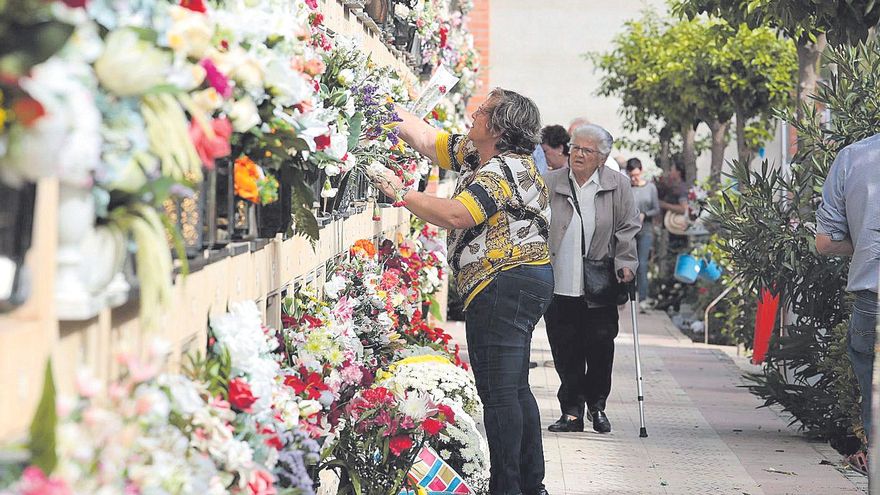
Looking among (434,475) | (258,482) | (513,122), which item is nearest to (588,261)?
(513,122)

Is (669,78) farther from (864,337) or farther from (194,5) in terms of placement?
(194,5)

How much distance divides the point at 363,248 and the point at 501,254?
1.62 metres

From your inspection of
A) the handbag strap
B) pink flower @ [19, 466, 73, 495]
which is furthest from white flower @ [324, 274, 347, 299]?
pink flower @ [19, 466, 73, 495]

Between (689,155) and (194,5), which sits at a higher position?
(689,155)

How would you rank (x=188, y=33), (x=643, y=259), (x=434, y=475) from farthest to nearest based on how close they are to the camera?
(x=643, y=259) → (x=434, y=475) → (x=188, y=33)

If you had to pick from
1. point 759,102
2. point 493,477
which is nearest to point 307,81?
point 493,477

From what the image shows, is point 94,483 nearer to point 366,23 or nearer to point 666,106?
point 366,23

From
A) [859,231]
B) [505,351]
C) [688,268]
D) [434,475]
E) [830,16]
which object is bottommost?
[434,475]

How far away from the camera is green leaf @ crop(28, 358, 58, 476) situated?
2174 millimetres

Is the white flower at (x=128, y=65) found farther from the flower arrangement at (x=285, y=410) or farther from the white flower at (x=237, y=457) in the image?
the white flower at (x=237, y=457)

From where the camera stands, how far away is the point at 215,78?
281cm

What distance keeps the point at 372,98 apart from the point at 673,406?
17.5 feet

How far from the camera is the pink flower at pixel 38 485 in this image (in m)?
2.05

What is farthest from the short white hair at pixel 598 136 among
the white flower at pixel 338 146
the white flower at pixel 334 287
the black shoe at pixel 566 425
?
the white flower at pixel 338 146
